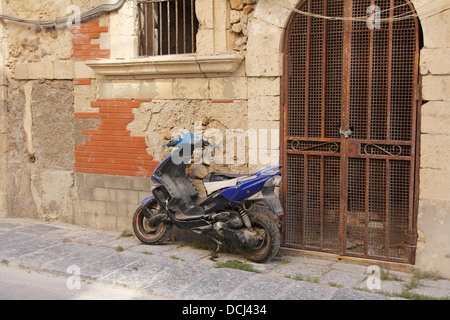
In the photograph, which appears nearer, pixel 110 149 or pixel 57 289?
pixel 57 289

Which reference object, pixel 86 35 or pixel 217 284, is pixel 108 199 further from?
pixel 217 284

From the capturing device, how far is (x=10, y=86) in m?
7.70

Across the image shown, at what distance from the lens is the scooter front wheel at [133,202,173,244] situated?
613 centimetres

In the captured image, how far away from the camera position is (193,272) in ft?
16.9

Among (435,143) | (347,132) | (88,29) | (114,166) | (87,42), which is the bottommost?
(114,166)

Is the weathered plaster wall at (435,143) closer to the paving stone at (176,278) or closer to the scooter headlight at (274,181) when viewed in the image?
the scooter headlight at (274,181)

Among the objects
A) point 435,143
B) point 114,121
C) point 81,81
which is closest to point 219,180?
point 114,121

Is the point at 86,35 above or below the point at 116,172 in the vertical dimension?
above

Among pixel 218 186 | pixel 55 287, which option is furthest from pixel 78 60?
pixel 55 287

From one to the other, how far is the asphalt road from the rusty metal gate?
7.05 ft

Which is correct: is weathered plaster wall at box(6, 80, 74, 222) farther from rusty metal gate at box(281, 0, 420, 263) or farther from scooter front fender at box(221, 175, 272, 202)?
rusty metal gate at box(281, 0, 420, 263)

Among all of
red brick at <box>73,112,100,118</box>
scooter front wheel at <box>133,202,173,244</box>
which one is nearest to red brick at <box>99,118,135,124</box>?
red brick at <box>73,112,100,118</box>

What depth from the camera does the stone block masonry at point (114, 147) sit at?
6.70m

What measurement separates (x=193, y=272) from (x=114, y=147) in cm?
250
